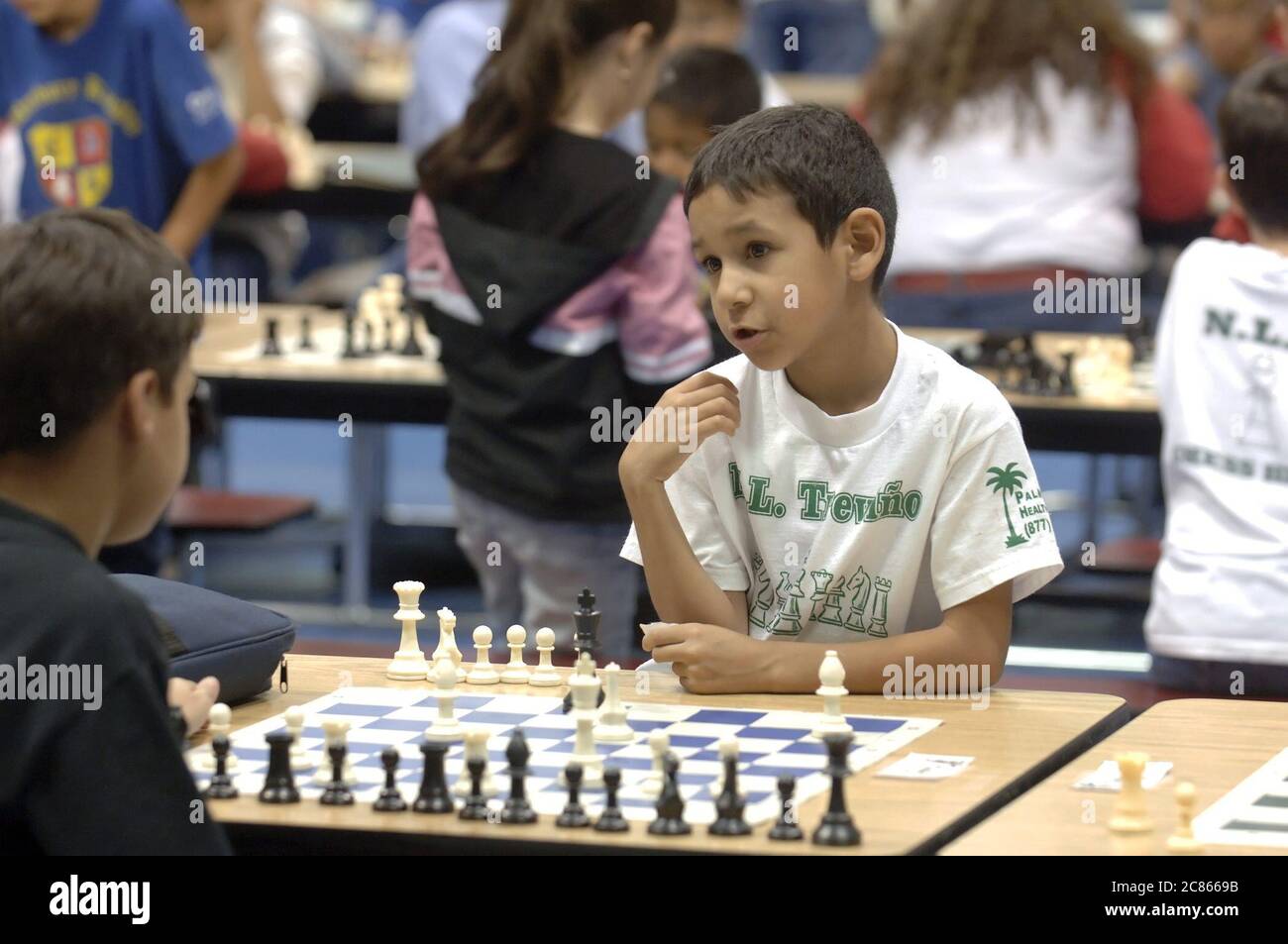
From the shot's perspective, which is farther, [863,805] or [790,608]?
[790,608]

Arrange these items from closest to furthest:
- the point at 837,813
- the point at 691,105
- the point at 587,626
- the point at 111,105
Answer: the point at 837,813, the point at 587,626, the point at 691,105, the point at 111,105

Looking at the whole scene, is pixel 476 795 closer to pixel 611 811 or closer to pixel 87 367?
pixel 611 811

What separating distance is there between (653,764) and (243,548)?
18.6 feet

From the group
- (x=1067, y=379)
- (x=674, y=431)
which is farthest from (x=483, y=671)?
(x=1067, y=379)

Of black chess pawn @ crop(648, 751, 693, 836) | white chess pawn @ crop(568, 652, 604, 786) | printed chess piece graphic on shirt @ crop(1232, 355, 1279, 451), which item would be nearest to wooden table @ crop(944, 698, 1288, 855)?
black chess pawn @ crop(648, 751, 693, 836)

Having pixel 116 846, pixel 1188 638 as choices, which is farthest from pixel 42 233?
pixel 1188 638

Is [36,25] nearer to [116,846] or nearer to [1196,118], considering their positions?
[1196,118]

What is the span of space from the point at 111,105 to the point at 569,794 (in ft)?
12.6

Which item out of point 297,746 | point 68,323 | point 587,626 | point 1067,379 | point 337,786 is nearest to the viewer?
point 68,323

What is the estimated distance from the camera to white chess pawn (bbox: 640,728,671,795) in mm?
2000

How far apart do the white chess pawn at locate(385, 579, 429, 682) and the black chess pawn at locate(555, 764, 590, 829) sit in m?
0.69

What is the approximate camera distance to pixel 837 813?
1895 millimetres

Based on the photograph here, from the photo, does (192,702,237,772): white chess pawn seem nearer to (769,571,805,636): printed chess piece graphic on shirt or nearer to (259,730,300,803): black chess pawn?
(259,730,300,803): black chess pawn

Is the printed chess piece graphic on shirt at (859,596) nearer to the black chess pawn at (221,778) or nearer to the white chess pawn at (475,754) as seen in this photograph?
the white chess pawn at (475,754)
